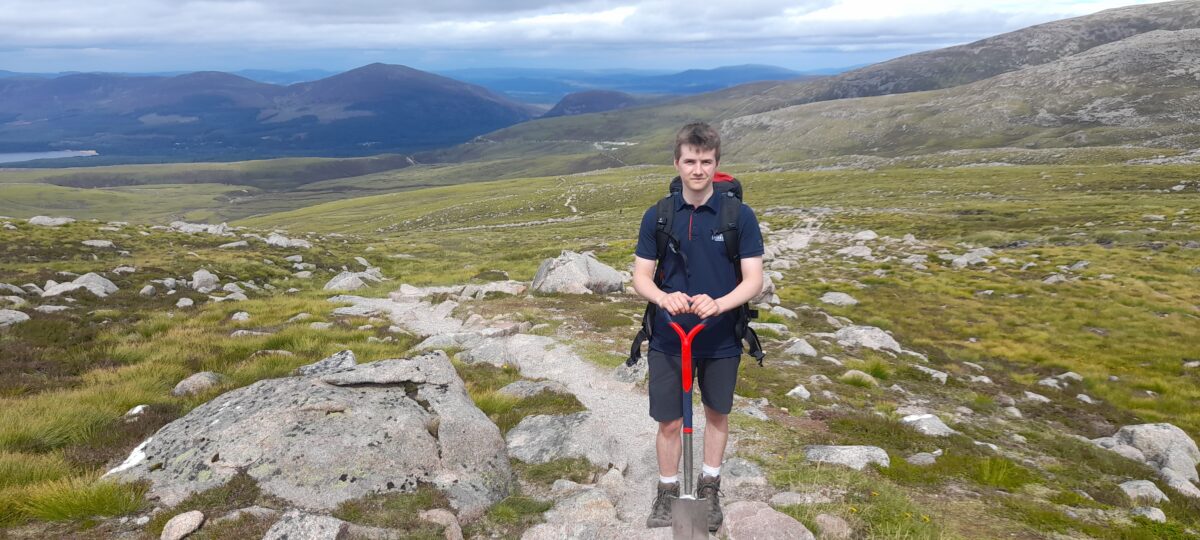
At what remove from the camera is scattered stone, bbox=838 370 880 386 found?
48.8ft

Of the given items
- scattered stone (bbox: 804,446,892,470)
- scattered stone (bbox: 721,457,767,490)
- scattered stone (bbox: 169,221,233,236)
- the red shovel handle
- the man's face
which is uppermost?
the man's face

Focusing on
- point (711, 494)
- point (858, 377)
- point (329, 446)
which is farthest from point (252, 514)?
point (858, 377)

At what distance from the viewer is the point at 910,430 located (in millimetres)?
10930

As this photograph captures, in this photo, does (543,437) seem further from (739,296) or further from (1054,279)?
(1054,279)

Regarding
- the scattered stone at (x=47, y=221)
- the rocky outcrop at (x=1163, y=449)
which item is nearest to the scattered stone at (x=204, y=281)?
the scattered stone at (x=47, y=221)

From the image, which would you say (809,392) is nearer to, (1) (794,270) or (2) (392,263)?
(1) (794,270)

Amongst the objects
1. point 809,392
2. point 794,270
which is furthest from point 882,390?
point 794,270

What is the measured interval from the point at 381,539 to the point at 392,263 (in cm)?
4049

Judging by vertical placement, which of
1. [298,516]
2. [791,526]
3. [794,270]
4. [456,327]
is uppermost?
[298,516]

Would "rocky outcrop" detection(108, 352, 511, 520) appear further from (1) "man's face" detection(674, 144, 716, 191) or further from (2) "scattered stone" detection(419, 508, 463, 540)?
(1) "man's face" detection(674, 144, 716, 191)

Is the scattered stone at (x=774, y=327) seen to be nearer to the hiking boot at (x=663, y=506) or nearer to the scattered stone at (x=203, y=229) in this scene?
the hiking boot at (x=663, y=506)

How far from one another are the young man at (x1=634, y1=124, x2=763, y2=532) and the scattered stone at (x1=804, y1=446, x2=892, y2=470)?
2.79 metres

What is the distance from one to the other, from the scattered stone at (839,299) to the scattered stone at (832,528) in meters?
22.8

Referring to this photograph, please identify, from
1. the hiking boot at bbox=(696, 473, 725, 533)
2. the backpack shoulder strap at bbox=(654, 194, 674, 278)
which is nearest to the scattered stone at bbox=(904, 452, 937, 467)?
the hiking boot at bbox=(696, 473, 725, 533)
